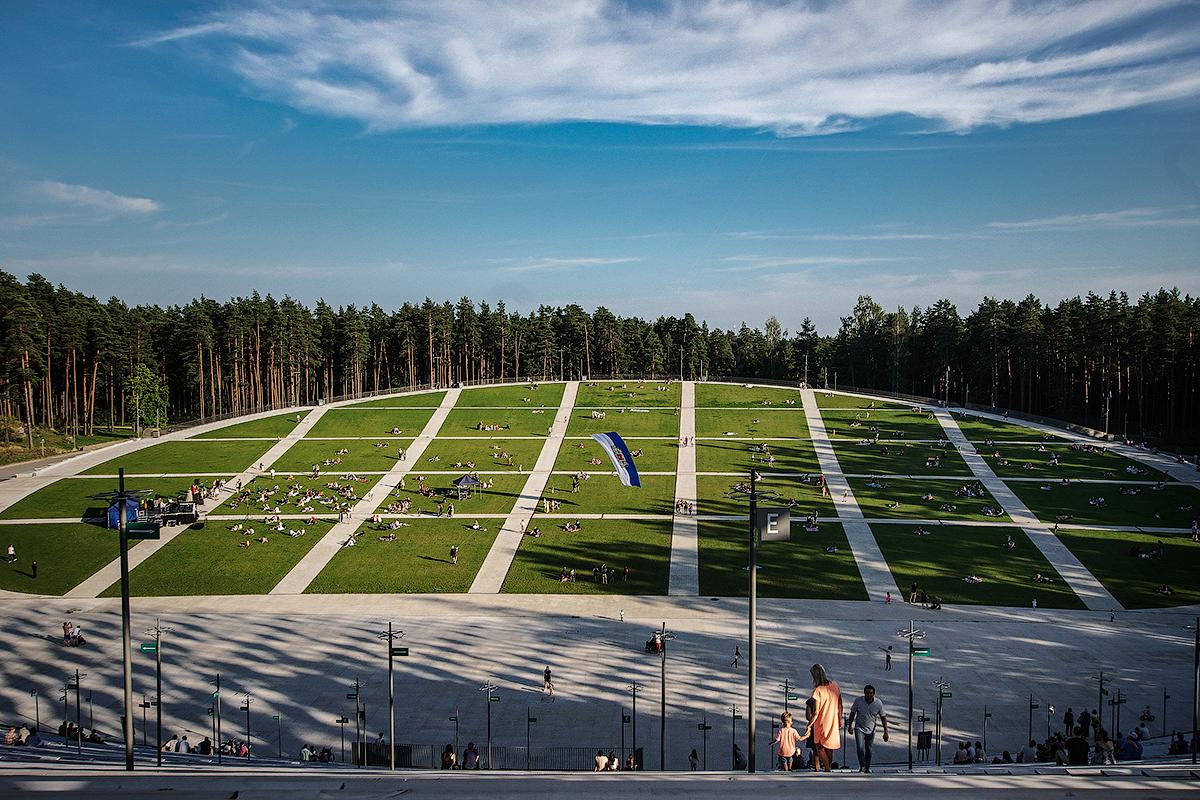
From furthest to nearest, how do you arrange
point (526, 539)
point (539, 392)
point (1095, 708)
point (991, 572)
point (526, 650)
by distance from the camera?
point (539, 392) → point (526, 539) → point (991, 572) → point (526, 650) → point (1095, 708)

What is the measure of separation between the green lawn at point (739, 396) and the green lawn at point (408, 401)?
29.1m

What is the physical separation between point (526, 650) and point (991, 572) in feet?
93.1

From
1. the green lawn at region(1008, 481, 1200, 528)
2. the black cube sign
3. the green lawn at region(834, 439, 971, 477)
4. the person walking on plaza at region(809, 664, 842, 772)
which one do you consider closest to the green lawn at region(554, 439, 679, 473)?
the green lawn at region(834, 439, 971, 477)

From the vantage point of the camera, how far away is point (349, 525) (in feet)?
174

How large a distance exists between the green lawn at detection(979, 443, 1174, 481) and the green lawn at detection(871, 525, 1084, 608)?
13103mm

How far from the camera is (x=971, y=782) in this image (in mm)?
12102

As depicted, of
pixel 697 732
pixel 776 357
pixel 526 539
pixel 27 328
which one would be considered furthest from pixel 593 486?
pixel 776 357

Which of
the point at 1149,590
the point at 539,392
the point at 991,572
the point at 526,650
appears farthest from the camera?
the point at 539,392

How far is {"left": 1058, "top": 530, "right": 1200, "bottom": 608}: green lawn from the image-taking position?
41294 millimetres

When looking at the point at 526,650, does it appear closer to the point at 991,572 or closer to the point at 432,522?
the point at 432,522

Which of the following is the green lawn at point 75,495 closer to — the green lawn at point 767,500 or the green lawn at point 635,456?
the green lawn at point 635,456

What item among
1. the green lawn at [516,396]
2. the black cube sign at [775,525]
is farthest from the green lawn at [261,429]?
the black cube sign at [775,525]

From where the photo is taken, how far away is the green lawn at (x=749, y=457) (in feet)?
210

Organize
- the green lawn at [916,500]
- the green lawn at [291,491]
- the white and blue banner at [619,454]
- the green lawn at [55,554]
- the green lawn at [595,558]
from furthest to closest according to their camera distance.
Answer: the green lawn at [291,491] < the green lawn at [916,500] < the white and blue banner at [619,454] < the green lawn at [55,554] < the green lawn at [595,558]
